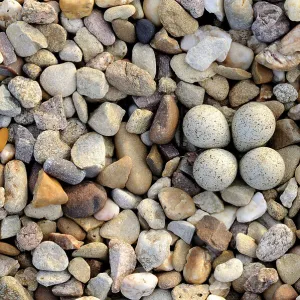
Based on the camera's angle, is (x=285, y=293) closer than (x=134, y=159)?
Yes

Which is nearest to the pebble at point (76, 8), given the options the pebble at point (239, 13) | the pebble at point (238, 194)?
the pebble at point (239, 13)

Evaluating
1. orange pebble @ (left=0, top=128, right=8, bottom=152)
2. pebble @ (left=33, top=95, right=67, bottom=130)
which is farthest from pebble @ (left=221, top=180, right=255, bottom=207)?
orange pebble @ (left=0, top=128, right=8, bottom=152)

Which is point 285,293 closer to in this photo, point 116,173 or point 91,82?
point 116,173

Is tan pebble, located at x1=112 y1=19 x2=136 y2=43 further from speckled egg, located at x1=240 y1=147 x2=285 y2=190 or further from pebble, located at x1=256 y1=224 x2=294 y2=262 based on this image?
pebble, located at x1=256 y1=224 x2=294 y2=262

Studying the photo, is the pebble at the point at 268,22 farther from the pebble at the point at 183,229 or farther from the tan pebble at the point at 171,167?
the pebble at the point at 183,229

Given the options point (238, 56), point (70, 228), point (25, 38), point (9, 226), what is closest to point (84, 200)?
point (70, 228)

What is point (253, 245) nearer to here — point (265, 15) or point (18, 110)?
point (265, 15)

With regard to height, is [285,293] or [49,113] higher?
[49,113]

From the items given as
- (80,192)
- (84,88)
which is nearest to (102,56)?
(84,88)
